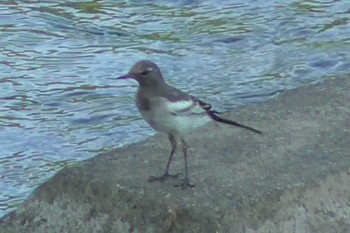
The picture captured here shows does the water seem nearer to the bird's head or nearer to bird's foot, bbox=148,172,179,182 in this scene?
bird's foot, bbox=148,172,179,182

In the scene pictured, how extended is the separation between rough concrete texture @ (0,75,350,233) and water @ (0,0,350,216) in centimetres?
115

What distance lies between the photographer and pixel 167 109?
180 inches

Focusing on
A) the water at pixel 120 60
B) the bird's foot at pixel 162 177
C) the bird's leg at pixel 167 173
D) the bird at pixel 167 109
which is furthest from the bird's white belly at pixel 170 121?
the water at pixel 120 60

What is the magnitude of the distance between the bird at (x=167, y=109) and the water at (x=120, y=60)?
5.19 feet

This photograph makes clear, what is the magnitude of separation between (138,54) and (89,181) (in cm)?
325

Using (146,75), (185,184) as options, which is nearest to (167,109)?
(146,75)

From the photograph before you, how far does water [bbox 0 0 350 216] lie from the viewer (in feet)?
22.6

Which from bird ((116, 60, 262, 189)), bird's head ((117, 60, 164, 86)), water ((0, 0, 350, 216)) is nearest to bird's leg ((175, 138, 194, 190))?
bird ((116, 60, 262, 189))

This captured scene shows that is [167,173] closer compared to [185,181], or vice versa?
[185,181]

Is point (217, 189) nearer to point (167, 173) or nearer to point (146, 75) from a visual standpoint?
point (167, 173)

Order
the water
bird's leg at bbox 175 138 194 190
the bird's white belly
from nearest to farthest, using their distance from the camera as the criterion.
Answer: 1. the bird's white belly
2. bird's leg at bbox 175 138 194 190
3. the water

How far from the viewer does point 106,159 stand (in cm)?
516

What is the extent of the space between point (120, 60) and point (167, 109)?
3.42 m

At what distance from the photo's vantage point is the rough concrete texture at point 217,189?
4.59 m
